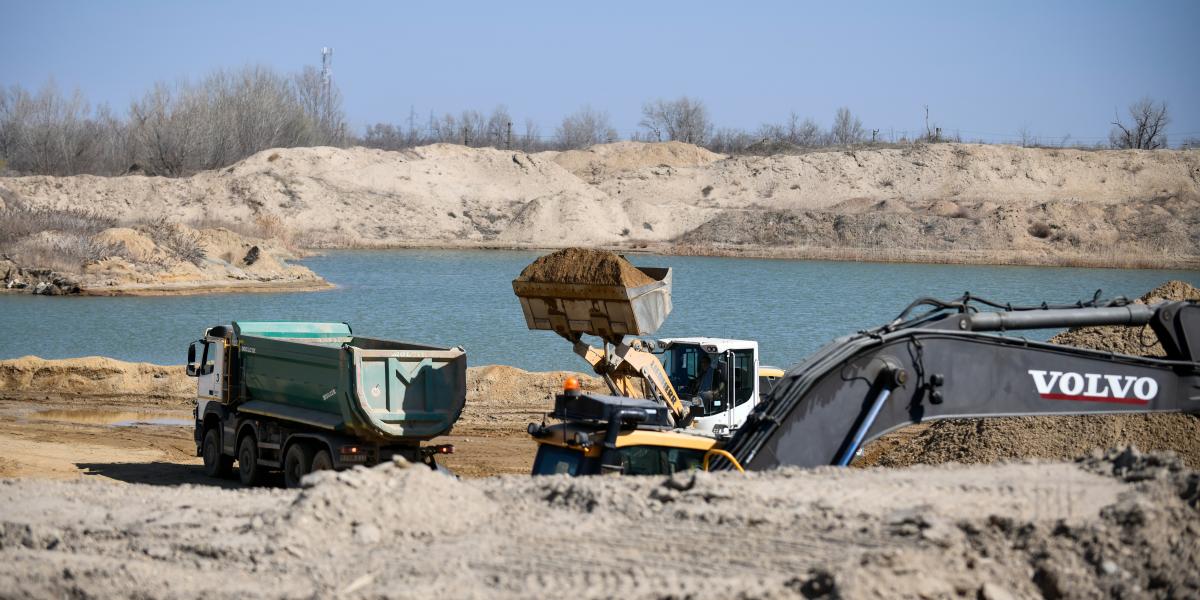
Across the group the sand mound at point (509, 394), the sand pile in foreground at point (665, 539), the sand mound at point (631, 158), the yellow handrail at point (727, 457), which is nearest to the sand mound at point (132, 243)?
the sand mound at point (509, 394)

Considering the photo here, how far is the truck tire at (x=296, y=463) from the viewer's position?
537 inches

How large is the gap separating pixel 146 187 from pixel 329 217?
1168cm

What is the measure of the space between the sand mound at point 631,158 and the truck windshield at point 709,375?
86068 millimetres

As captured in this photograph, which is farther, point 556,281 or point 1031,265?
point 1031,265

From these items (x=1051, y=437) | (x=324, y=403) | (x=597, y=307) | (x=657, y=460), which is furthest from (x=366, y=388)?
(x=1051, y=437)

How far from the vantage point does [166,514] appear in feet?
29.8

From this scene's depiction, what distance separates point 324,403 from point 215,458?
9.86 feet

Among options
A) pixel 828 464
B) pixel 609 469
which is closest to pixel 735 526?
pixel 828 464

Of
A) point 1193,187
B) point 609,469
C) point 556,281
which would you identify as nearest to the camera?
point 609,469

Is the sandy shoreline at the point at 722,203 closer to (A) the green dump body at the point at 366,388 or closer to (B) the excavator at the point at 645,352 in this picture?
(A) the green dump body at the point at 366,388

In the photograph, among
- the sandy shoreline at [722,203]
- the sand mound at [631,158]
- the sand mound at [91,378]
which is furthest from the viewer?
the sand mound at [631,158]

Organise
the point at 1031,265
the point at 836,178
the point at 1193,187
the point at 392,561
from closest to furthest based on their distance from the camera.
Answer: the point at 392,561 → the point at 1031,265 → the point at 1193,187 → the point at 836,178

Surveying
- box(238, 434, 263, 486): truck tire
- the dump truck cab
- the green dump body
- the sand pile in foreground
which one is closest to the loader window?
the dump truck cab

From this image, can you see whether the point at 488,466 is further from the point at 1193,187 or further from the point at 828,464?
the point at 1193,187
